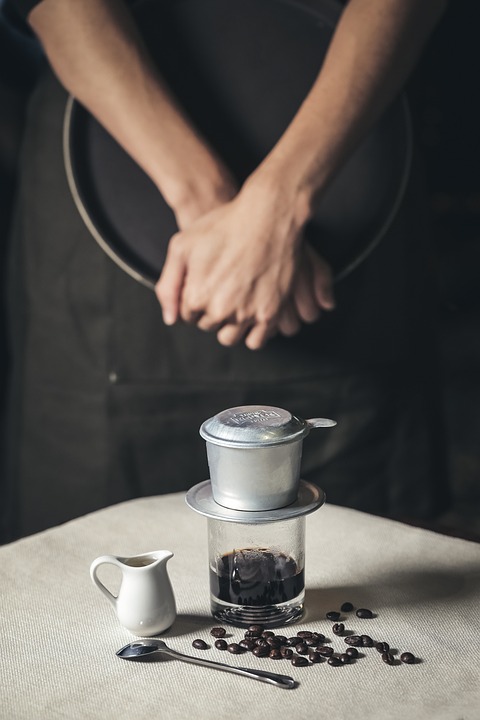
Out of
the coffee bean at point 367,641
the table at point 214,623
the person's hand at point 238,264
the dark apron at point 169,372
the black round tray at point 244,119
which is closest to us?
the table at point 214,623

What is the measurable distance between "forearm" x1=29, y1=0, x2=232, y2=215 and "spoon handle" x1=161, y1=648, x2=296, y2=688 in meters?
0.84

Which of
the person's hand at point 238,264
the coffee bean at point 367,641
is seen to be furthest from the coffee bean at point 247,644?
the person's hand at point 238,264

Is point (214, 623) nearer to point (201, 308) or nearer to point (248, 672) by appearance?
point (248, 672)

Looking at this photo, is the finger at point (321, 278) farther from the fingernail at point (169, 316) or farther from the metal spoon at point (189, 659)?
the metal spoon at point (189, 659)

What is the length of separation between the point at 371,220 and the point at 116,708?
104 cm

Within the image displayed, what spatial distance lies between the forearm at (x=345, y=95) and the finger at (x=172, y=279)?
0.62ft

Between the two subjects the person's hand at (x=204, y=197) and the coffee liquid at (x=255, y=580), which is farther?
the person's hand at (x=204, y=197)

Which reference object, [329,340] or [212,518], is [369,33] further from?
[212,518]

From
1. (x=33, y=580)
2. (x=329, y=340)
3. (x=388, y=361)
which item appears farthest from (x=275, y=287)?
(x=33, y=580)

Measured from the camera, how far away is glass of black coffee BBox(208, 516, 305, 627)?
1065 mm

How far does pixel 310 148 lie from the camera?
5.11 ft

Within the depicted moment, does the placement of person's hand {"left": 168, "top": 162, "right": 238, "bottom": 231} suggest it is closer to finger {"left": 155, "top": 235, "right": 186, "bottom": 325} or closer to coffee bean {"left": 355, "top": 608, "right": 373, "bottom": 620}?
finger {"left": 155, "top": 235, "right": 186, "bottom": 325}

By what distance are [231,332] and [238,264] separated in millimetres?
133

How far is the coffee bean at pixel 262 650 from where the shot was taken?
988 millimetres
